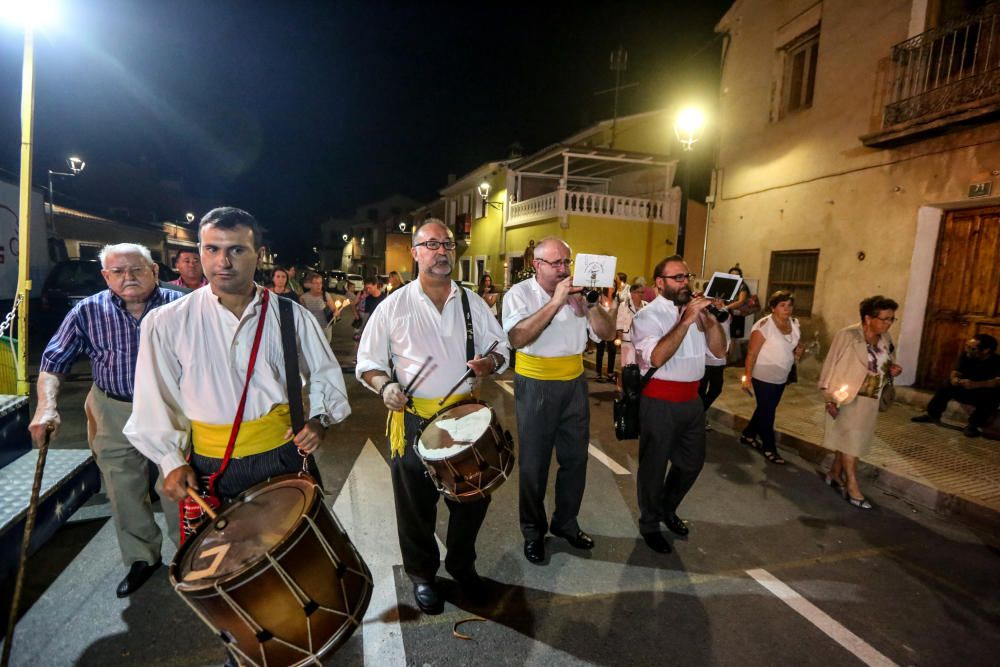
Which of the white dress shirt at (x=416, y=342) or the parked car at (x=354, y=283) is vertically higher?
the white dress shirt at (x=416, y=342)

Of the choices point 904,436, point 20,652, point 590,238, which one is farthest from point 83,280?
point 904,436

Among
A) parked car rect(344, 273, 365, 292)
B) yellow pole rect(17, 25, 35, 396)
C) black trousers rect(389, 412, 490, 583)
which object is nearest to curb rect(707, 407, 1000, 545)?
black trousers rect(389, 412, 490, 583)

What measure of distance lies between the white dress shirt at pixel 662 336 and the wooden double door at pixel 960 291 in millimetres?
6186

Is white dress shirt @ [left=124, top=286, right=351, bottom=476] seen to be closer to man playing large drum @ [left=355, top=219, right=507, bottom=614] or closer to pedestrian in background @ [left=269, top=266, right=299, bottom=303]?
man playing large drum @ [left=355, top=219, right=507, bottom=614]

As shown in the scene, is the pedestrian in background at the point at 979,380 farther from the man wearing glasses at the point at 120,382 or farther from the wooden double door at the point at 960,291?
the man wearing glasses at the point at 120,382

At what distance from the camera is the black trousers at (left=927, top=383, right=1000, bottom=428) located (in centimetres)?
632

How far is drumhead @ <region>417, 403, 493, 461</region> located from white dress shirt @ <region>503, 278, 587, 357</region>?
84cm

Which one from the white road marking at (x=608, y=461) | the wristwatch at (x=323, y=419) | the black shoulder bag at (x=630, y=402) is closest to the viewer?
the wristwatch at (x=323, y=419)

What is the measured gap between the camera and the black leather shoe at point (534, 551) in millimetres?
3430

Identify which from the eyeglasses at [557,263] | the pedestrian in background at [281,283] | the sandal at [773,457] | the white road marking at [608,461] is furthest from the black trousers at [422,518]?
the pedestrian in background at [281,283]

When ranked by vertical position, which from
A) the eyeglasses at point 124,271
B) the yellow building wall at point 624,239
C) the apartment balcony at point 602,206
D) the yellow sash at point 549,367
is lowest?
the yellow sash at point 549,367

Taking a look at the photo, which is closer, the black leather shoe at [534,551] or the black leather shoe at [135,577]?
the black leather shoe at [135,577]

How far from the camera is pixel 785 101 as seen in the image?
10.6m

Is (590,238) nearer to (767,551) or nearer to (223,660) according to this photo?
(767,551)
